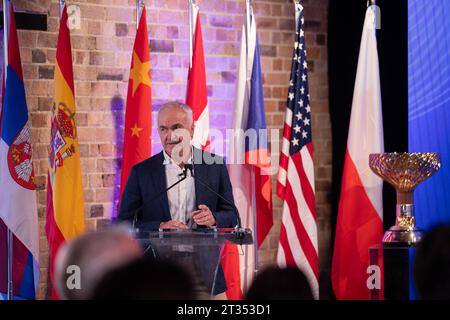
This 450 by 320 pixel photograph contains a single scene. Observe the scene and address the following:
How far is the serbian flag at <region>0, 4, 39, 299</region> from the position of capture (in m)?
4.14

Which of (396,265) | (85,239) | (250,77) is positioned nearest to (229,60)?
(250,77)

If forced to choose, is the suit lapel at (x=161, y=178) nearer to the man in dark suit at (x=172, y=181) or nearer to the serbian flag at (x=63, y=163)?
the man in dark suit at (x=172, y=181)

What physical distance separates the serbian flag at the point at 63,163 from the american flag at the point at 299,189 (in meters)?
1.32

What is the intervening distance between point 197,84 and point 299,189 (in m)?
0.95

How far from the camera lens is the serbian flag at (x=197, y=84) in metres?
4.50

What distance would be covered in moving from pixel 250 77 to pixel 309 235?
111 cm

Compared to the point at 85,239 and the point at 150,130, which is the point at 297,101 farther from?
the point at 85,239

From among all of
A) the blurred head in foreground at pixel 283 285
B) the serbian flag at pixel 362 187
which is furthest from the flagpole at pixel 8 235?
the blurred head in foreground at pixel 283 285

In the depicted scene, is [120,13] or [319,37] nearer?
[120,13]

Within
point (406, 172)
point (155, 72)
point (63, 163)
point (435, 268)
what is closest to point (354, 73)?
point (155, 72)

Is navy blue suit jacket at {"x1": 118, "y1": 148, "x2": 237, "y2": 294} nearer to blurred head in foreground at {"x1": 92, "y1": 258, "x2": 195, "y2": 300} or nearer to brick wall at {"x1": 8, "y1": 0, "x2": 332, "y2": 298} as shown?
brick wall at {"x1": 8, "y1": 0, "x2": 332, "y2": 298}

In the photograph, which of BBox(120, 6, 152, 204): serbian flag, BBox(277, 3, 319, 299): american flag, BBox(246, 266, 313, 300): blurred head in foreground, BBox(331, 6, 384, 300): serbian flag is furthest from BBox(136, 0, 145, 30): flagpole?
BBox(246, 266, 313, 300): blurred head in foreground

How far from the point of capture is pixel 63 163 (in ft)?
13.9
